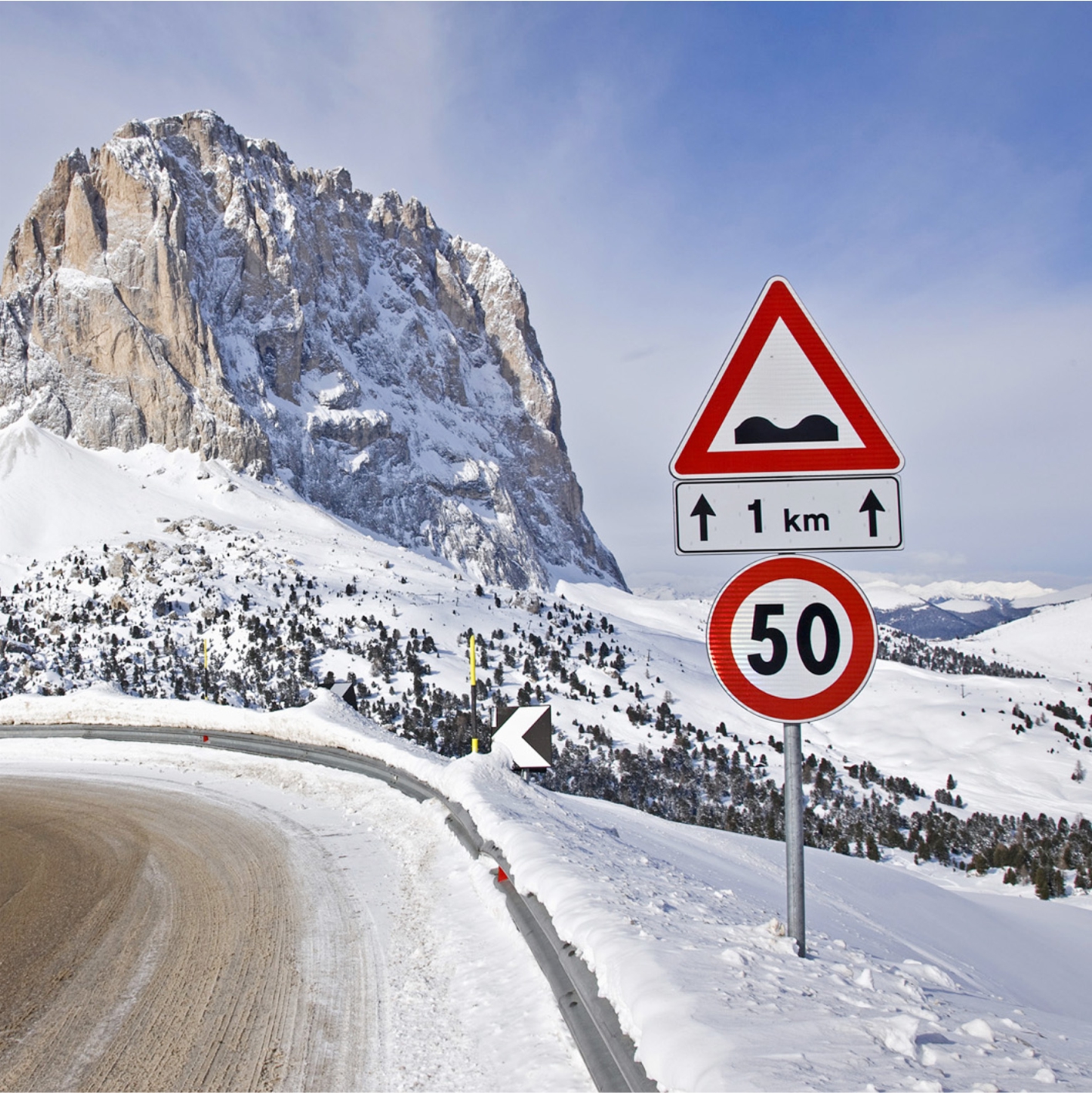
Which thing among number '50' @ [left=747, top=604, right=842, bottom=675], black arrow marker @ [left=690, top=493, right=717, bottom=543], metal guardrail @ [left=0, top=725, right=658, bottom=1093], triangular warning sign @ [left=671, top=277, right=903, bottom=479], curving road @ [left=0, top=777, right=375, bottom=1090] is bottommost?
curving road @ [left=0, top=777, right=375, bottom=1090]

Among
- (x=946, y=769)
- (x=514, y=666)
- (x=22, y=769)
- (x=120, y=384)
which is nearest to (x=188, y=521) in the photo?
(x=120, y=384)

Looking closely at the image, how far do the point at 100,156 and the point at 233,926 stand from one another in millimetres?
173194

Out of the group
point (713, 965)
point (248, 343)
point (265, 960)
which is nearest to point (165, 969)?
point (265, 960)

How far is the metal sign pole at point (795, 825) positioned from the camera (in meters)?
4.00

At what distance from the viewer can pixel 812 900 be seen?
9.62m

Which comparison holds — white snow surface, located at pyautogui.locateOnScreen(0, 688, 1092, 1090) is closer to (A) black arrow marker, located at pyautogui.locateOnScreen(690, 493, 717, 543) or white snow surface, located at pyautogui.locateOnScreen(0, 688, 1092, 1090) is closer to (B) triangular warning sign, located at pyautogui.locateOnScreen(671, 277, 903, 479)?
(A) black arrow marker, located at pyautogui.locateOnScreen(690, 493, 717, 543)

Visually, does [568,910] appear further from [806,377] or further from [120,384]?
[120,384]

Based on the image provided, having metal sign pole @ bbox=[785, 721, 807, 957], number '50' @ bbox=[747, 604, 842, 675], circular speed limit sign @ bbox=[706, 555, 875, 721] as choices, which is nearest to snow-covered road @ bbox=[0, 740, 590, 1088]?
metal sign pole @ bbox=[785, 721, 807, 957]

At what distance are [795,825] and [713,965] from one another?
2.96 ft

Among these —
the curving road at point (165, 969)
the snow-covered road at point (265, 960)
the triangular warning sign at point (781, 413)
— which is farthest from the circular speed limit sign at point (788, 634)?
the curving road at point (165, 969)

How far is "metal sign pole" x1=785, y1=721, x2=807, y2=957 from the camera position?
400 cm

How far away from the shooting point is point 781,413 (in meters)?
4.14

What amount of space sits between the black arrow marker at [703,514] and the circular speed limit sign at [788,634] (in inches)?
10.3

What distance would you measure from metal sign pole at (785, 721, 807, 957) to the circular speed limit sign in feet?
0.52
